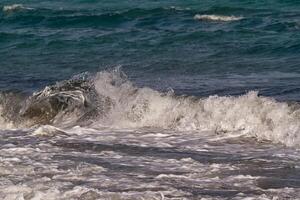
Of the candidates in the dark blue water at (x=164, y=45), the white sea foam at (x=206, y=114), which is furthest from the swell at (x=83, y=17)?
the white sea foam at (x=206, y=114)

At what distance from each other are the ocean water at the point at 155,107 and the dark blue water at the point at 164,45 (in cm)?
5

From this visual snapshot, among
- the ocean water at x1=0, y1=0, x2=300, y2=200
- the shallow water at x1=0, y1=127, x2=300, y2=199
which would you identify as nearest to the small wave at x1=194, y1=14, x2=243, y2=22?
the ocean water at x1=0, y1=0, x2=300, y2=200

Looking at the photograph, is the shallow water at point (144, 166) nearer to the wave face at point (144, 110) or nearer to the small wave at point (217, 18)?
the wave face at point (144, 110)

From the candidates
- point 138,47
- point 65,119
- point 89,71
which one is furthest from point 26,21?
point 65,119

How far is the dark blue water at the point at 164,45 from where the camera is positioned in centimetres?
1555

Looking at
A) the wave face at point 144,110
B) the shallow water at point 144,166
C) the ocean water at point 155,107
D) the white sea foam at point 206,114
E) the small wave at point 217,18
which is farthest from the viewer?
the small wave at point 217,18

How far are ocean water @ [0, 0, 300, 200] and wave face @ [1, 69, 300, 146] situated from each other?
0.03m

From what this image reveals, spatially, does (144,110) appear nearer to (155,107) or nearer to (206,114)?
(155,107)

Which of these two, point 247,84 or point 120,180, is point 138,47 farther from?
point 120,180

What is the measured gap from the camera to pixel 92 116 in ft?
43.7

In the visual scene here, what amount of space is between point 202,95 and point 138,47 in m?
6.73

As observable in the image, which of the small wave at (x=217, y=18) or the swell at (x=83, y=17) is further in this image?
the swell at (x=83, y=17)

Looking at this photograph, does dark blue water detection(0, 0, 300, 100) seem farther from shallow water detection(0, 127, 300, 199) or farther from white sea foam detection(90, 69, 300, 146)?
shallow water detection(0, 127, 300, 199)

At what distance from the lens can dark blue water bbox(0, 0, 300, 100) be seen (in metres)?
15.6
